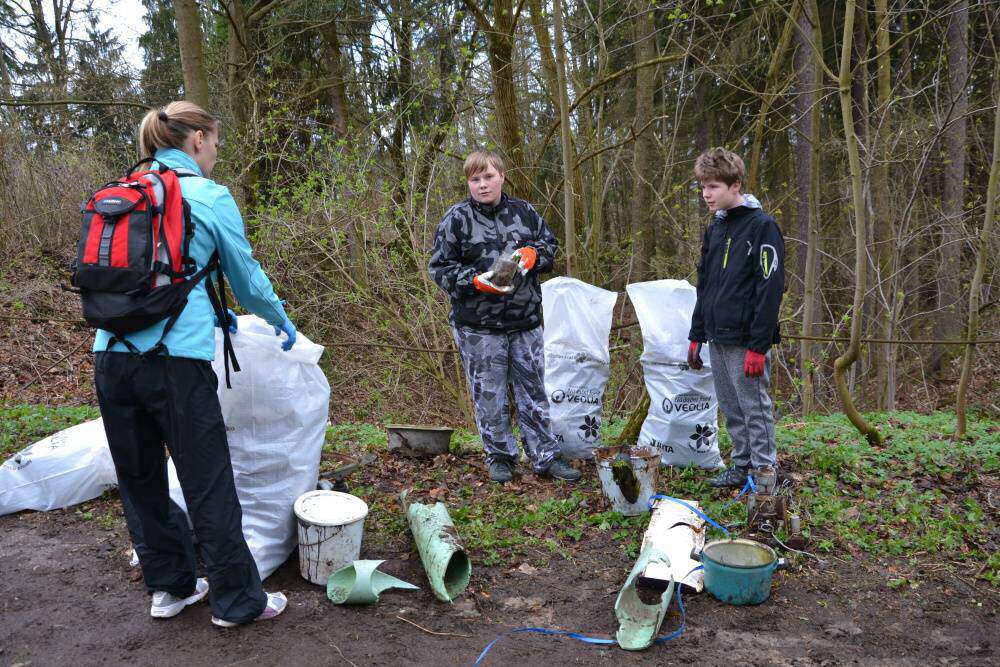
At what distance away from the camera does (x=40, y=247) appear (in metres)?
10.9

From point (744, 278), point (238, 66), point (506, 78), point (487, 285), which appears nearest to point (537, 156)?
point (506, 78)

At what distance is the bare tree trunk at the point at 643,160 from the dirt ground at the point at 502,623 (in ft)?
19.5

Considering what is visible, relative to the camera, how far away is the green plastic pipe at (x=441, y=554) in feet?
9.47

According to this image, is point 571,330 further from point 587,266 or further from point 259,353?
point 587,266

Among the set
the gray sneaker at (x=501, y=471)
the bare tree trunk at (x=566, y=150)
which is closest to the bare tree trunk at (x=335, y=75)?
the bare tree trunk at (x=566, y=150)

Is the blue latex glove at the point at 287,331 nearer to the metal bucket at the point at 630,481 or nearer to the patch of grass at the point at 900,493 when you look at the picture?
the metal bucket at the point at 630,481

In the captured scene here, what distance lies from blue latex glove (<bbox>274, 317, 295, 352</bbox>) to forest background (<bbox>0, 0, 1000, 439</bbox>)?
106 inches

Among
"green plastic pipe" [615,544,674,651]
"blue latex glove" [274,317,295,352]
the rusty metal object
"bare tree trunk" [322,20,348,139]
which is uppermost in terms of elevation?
"bare tree trunk" [322,20,348,139]

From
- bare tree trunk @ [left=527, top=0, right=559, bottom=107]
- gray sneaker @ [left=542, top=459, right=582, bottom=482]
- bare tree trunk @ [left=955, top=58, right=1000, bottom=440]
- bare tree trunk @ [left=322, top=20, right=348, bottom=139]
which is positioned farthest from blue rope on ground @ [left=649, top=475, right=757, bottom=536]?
bare tree trunk @ [left=322, top=20, right=348, bottom=139]

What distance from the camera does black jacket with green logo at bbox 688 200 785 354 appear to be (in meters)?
3.48

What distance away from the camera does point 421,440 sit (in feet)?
15.4

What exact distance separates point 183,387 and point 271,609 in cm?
90

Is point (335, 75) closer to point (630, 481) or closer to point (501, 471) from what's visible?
point (501, 471)

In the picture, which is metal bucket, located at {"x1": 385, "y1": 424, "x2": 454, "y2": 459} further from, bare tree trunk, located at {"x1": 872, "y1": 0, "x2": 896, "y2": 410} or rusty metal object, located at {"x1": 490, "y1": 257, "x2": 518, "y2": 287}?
bare tree trunk, located at {"x1": 872, "y1": 0, "x2": 896, "y2": 410}
